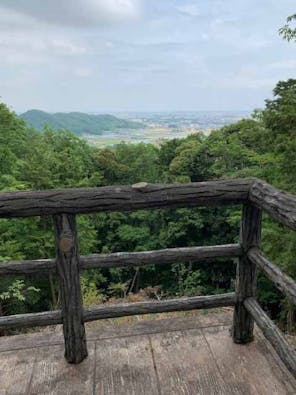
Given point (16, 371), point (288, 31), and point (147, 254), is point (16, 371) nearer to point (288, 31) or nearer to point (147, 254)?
point (147, 254)

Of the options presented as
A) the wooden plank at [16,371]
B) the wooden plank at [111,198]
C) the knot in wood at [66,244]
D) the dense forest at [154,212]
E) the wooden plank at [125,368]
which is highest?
the wooden plank at [111,198]

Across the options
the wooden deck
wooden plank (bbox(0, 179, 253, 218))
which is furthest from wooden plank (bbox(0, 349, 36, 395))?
wooden plank (bbox(0, 179, 253, 218))

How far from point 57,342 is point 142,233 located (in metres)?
17.6

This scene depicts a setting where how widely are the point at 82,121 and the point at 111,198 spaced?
62003mm

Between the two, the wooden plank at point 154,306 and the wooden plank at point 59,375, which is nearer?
the wooden plank at point 59,375

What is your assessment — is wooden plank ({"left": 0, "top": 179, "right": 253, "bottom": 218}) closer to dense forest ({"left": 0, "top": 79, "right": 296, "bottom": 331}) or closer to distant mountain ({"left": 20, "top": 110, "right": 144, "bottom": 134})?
dense forest ({"left": 0, "top": 79, "right": 296, "bottom": 331})

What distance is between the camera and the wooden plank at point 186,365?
→ 6.06 ft

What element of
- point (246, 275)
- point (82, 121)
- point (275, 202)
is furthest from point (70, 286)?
point (82, 121)

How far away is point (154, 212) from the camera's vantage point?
20.0 meters

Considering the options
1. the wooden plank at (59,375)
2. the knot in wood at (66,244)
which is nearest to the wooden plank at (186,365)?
the wooden plank at (59,375)

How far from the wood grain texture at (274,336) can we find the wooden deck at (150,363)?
18cm

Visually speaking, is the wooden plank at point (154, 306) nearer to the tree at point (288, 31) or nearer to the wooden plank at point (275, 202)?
the wooden plank at point (275, 202)

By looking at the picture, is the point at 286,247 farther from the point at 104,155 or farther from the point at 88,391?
the point at 104,155

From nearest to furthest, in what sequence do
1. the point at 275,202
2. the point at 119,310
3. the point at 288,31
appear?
the point at 275,202
the point at 119,310
the point at 288,31
